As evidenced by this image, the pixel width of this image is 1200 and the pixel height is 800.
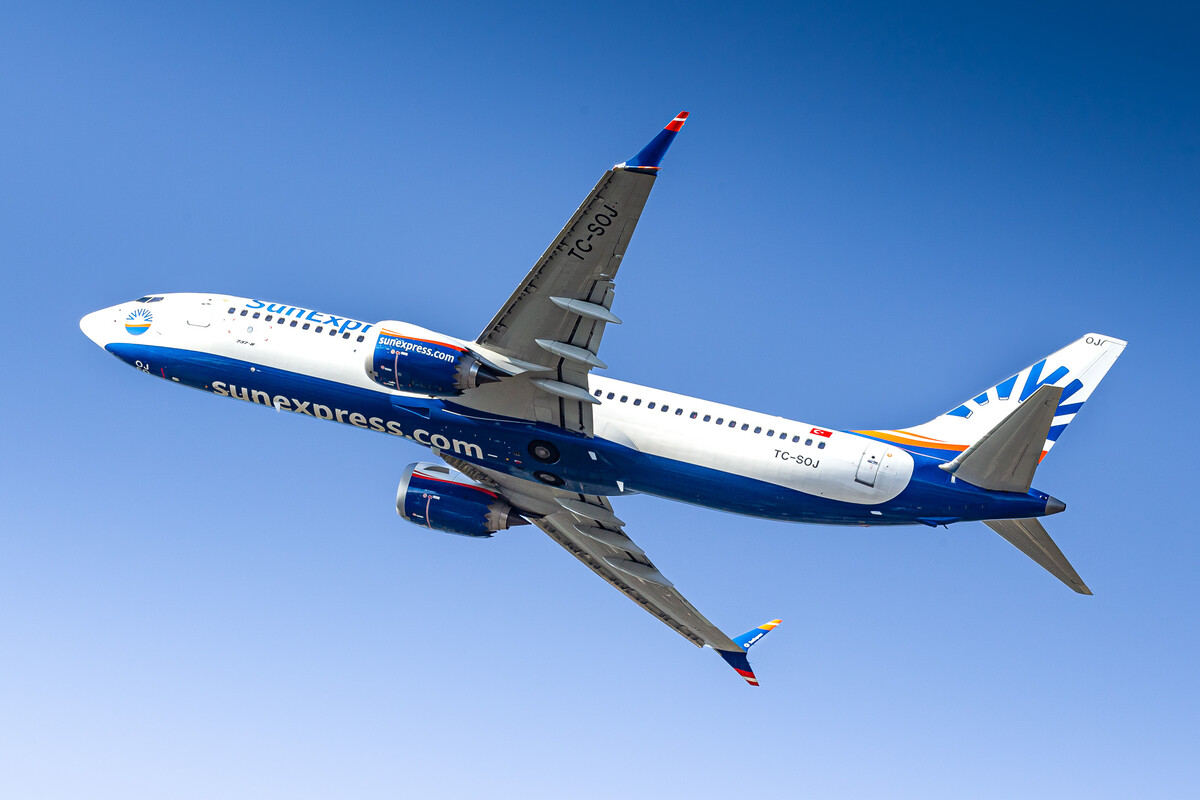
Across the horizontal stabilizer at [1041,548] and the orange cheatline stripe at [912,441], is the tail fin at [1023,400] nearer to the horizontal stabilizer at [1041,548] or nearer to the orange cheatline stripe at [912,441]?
the orange cheatline stripe at [912,441]

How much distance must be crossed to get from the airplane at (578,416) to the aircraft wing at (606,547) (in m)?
0.14

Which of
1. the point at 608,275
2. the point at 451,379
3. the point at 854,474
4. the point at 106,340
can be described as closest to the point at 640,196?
the point at 608,275

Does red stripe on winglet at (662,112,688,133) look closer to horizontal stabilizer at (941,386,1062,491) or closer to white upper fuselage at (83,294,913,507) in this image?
white upper fuselage at (83,294,913,507)

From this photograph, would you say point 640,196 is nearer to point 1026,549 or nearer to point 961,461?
point 961,461

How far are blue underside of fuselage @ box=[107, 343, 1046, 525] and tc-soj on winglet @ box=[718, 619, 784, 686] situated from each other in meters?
9.98

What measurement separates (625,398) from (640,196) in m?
11.1

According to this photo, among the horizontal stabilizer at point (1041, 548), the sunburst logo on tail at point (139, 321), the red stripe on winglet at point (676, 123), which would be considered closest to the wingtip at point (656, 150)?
the red stripe on winglet at point (676, 123)

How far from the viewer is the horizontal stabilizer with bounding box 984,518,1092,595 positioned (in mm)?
38594

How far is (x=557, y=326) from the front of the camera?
36969 millimetres

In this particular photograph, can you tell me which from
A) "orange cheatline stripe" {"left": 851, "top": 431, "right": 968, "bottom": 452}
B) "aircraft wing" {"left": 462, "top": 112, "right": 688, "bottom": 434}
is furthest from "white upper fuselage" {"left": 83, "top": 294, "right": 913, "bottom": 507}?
"orange cheatline stripe" {"left": 851, "top": 431, "right": 968, "bottom": 452}

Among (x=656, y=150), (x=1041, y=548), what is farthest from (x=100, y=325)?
(x=1041, y=548)

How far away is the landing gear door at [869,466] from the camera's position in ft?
127

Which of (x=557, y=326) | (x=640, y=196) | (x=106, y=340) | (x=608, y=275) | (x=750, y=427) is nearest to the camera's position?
(x=640, y=196)

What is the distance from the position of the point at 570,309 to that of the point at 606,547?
15.6 m
